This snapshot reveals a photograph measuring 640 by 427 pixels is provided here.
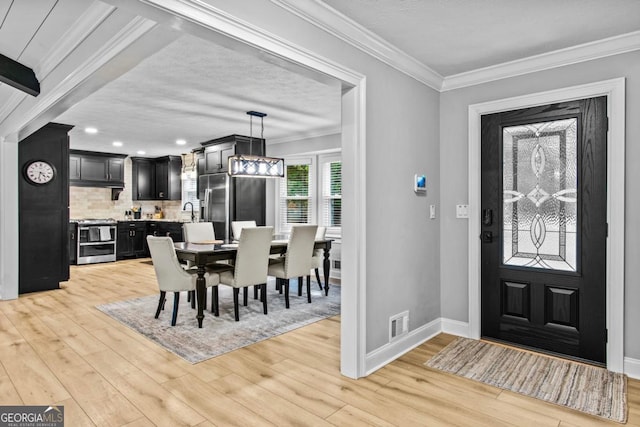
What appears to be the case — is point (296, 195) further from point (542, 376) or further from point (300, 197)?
point (542, 376)

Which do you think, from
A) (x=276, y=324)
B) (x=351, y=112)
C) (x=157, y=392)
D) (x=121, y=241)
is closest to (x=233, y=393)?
(x=157, y=392)

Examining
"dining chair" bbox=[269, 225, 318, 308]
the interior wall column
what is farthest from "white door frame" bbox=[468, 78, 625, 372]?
the interior wall column

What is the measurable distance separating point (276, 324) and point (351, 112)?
7.65ft

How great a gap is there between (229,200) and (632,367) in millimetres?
5536

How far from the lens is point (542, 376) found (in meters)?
2.75

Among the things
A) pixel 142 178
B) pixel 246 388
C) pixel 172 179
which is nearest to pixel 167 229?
pixel 172 179

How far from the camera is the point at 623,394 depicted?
2494mm

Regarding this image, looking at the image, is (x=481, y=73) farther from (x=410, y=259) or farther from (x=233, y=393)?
(x=233, y=393)

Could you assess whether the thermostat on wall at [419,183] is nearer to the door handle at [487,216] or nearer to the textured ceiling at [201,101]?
the door handle at [487,216]

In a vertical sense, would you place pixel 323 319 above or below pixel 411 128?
below

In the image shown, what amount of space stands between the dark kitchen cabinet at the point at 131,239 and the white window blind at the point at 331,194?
4724mm

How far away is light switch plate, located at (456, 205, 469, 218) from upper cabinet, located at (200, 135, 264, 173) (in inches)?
147

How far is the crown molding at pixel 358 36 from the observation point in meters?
2.23

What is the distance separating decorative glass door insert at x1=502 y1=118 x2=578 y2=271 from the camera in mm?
3057
